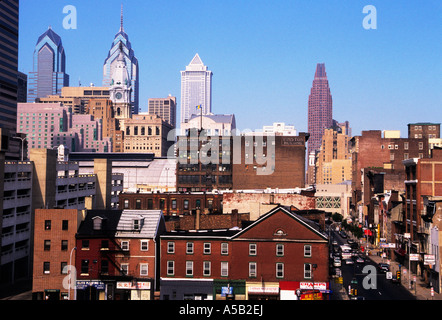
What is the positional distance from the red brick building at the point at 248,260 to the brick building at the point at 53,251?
1112 centimetres

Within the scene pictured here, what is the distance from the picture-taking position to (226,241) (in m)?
57.7

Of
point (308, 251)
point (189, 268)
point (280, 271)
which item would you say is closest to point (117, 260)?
point (189, 268)

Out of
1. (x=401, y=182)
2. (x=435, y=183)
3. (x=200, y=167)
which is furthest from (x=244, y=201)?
(x=401, y=182)

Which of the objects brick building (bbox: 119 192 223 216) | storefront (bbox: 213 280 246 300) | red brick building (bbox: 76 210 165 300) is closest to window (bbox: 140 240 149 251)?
red brick building (bbox: 76 210 165 300)

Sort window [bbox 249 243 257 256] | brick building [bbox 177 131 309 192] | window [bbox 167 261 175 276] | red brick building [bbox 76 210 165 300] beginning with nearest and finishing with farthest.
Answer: window [bbox 249 243 257 256]
window [bbox 167 261 175 276]
red brick building [bbox 76 210 165 300]
brick building [bbox 177 131 309 192]

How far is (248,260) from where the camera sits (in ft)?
188

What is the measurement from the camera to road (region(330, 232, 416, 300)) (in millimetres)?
65562

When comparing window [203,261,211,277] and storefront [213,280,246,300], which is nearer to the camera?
storefront [213,280,246,300]

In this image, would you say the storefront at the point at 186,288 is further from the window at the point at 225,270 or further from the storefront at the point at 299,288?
the storefront at the point at 299,288

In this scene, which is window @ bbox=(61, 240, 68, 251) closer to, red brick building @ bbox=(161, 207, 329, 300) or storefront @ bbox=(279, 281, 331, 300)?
red brick building @ bbox=(161, 207, 329, 300)

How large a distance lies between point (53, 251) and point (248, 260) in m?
22.0

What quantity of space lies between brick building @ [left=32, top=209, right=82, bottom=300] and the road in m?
33.8

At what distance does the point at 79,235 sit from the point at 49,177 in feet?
114

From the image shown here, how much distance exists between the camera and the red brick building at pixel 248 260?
56.7 m
